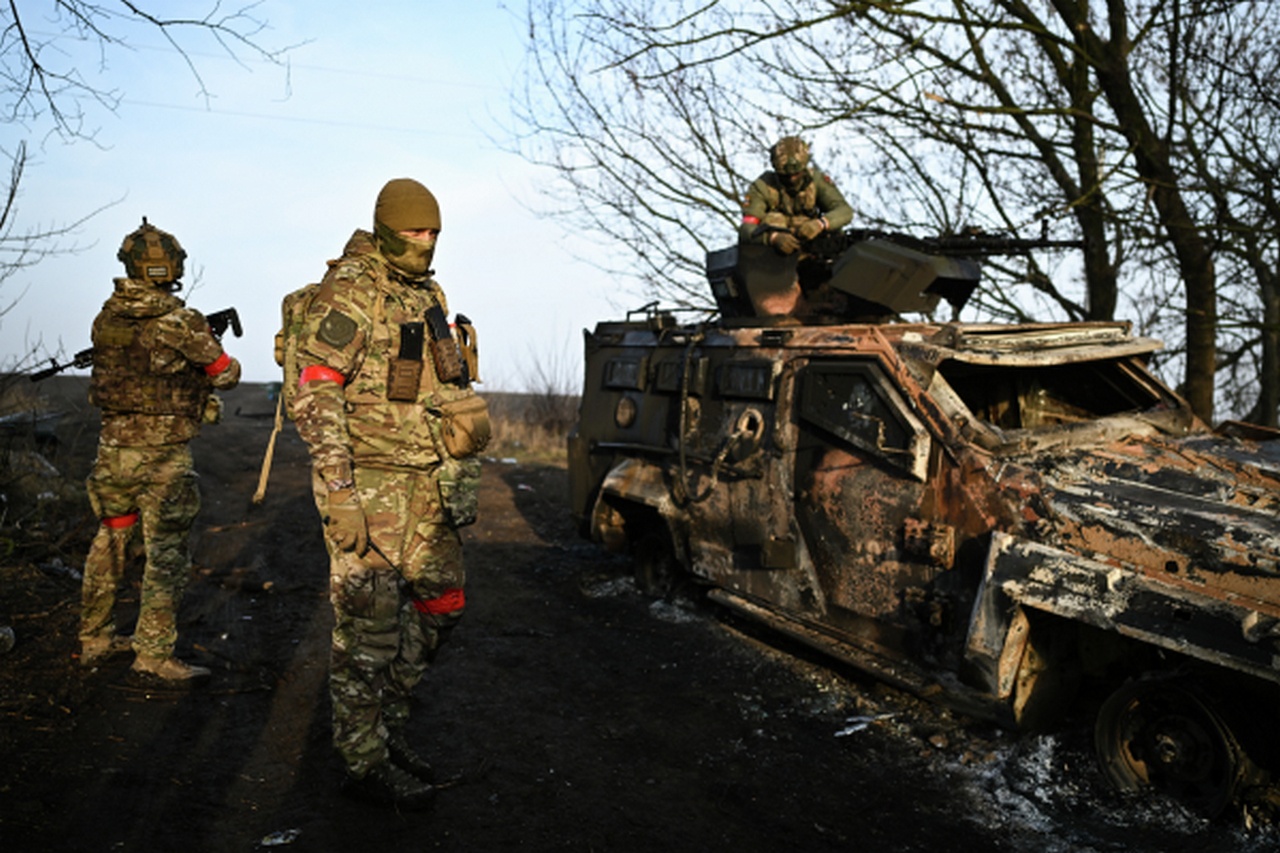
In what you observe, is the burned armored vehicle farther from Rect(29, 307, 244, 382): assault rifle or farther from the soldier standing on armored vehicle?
Rect(29, 307, 244, 382): assault rifle

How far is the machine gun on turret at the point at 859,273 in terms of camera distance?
5.59 meters

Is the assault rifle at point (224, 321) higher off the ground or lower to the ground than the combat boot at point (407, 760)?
higher

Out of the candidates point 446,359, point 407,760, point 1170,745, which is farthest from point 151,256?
point 1170,745

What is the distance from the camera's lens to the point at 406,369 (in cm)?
367

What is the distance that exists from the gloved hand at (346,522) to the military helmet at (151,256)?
2138 millimetres

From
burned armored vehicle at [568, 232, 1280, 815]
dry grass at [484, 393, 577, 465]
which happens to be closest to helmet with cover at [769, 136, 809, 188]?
burned armored vehicle at [568, 232, 1280, 815]

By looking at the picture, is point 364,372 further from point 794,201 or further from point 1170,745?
point 794,201

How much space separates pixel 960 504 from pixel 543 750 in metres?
2.05

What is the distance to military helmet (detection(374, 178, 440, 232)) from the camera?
12.0ft

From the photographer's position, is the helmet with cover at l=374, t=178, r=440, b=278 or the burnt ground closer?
the burnt ground

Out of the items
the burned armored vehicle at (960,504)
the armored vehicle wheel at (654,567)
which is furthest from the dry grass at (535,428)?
Answer: the burned armored vehicle at (960,504)

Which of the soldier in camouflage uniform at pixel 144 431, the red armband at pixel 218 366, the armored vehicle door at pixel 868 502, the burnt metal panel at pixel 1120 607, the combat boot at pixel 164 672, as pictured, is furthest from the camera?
the red armband at pixel 218 366

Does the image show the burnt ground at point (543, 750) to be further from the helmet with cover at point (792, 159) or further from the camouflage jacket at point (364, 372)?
the helmet with cover at point (792, 159)

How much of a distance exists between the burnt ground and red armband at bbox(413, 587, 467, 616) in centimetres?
67
